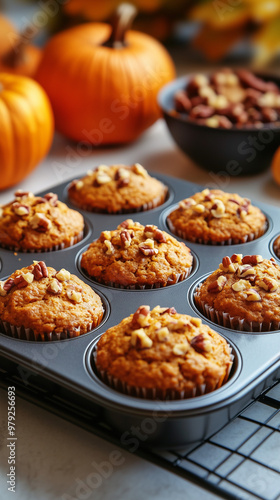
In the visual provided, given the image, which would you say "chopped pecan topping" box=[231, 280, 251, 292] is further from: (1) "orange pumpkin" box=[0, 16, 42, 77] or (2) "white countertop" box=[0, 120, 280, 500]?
(1) "orange pumpkin" box=[0, 16, 42, 77]

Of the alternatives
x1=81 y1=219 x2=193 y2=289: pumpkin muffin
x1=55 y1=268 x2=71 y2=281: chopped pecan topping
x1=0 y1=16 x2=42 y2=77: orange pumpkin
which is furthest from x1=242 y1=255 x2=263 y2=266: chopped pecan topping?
x1=0 y1=16 x2=42 y2=77: orange pumpkin

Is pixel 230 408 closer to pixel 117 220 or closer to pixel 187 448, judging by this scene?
pixel 187 448

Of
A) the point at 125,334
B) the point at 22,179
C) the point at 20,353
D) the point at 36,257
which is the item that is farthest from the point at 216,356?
the point at 22,179

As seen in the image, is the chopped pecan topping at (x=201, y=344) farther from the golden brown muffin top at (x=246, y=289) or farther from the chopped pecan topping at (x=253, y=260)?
the chopped pecan topping at (x=253, y=260)

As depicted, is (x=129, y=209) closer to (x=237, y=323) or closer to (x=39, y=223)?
(x=39, y=223)

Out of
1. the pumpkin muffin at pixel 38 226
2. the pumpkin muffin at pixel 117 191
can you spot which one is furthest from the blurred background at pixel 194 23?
the pumpkin muffin at pixel 38 226

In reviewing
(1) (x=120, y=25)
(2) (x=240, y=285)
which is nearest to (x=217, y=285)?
(2) (x=240, y=285)

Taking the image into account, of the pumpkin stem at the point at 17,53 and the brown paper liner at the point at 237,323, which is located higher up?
the pumpkin stem at the point at 17,53
